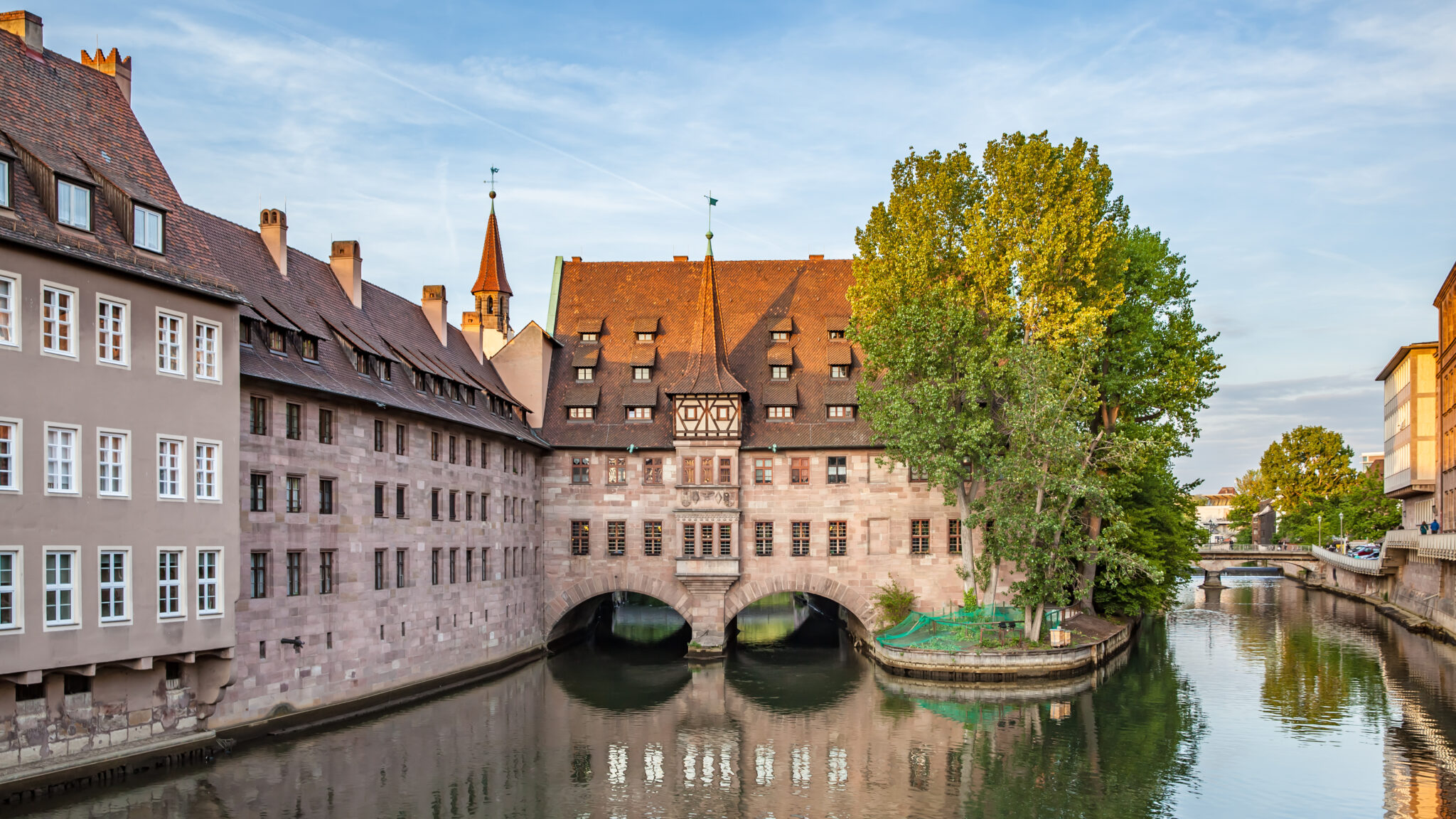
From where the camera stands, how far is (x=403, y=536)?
38938 millimetres

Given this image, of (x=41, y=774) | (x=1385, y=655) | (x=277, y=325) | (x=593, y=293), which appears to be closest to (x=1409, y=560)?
(x=1385, y=655)

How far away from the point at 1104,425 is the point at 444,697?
29.2m

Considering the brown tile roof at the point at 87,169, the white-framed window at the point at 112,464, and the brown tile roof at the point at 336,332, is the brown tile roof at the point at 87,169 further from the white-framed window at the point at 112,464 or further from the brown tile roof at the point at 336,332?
the white-framed window at the point at 112,464

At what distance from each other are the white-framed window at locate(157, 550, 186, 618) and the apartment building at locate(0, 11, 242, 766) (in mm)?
37

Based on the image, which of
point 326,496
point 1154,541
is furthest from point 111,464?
point 1154,541

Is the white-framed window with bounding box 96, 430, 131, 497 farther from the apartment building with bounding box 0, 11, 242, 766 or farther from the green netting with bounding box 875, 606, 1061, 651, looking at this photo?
the green netting with bounding box 875, 606, 1061, 651

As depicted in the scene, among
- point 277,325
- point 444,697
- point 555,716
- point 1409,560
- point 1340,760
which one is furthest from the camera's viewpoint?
point 1409,560

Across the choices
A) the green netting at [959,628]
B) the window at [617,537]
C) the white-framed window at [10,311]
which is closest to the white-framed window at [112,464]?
the white-framed window at [10,311]

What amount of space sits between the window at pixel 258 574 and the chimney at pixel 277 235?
10695mm

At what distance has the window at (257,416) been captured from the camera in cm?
3138

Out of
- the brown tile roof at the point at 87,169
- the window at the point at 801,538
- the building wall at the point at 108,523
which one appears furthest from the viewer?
the window at the point at 801,538

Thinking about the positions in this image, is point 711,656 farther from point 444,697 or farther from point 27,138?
point 27,138

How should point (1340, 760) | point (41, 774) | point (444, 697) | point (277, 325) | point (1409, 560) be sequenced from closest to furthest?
point (41, 774), point (1340, 760), point (277, 325), point (444, 697), point (1409, 560)

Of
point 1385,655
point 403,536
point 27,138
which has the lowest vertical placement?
point 1385,655
